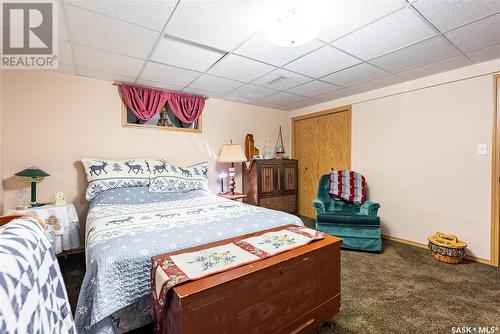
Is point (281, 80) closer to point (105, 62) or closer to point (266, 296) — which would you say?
point (105, 62)

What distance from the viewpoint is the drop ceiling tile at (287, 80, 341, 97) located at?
3156 mm

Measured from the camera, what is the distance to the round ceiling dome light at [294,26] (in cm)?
164

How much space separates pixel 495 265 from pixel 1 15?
4.97m

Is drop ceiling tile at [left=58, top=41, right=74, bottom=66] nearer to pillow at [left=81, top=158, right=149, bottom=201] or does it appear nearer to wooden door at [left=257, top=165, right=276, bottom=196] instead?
pillow at [left=81, top=158, right=149, bottom=201]

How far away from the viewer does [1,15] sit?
1639mm

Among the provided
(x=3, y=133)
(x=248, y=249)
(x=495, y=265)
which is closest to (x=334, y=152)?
(x=495, y=265)

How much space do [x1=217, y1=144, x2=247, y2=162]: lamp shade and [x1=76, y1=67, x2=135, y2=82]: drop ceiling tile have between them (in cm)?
162

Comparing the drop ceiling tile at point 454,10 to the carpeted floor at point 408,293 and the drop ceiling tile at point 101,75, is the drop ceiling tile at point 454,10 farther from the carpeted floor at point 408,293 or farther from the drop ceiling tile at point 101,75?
the drop ceiling tile at point 101,75

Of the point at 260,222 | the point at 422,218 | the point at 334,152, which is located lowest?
the point at 422,218

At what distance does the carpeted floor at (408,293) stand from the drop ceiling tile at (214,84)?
8.40ft

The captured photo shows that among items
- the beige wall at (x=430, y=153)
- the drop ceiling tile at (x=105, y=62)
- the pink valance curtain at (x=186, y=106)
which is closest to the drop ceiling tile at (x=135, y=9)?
the drop ceiling tile at (x=105, y=62)

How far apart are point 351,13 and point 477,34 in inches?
48.3

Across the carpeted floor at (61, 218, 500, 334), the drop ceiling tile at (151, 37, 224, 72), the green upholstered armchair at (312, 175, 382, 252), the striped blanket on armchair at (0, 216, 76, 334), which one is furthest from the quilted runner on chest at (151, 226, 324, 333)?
the drop ceiling tile at (151, 37, 224, 72)

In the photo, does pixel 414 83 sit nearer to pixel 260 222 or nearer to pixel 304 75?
pixel 304 75
